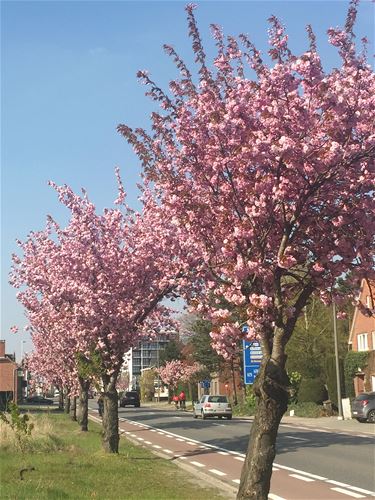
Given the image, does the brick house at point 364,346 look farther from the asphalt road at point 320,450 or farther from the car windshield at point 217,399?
the asphalt road at point 320,450

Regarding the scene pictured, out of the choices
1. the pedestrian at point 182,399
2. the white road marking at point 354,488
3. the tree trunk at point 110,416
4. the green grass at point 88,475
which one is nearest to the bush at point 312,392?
the pedestrian at point 182,399

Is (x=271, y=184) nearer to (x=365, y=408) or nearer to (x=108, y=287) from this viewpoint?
(x=108, y=287)

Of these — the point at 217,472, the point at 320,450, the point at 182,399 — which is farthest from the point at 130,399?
the point at 217,472

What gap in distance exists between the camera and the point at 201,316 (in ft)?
28.3

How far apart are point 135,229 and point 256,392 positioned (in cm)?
1112

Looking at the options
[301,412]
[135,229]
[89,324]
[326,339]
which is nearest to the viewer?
[89,324]

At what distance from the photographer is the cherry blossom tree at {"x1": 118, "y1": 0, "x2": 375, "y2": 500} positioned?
6754 mm

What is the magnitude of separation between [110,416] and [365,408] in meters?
17.8

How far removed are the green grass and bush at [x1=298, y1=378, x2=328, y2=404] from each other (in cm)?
2718

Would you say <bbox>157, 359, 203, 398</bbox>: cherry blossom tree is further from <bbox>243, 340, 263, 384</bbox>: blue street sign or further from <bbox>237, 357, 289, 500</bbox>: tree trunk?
<bbox>237, 357, 289, 500</bbox>: tree trunk

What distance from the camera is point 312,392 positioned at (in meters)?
43.8

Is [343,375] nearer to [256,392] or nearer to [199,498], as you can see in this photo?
Answer: [199,498]

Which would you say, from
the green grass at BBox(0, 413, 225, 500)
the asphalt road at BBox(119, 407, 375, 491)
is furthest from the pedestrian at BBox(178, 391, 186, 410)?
the green grass at BBox(0, 413, 225, 500)

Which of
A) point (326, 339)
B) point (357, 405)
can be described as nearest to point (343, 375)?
point (326, 339)
